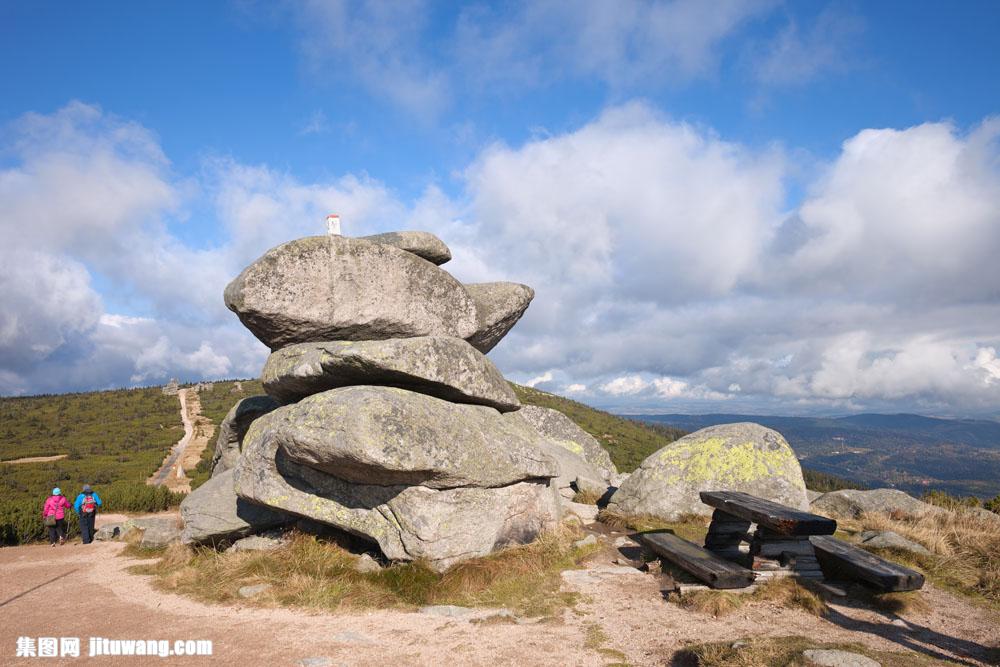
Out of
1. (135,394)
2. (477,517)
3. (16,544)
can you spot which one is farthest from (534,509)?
(135,394)

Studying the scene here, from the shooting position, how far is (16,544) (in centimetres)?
1745

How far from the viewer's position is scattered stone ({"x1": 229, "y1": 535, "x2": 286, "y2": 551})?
40.4 feet

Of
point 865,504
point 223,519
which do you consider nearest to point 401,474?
point 223,519

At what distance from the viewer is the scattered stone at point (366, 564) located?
1072 cm

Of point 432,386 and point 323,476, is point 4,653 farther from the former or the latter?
point 432,386

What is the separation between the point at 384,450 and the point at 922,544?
40.3 ft

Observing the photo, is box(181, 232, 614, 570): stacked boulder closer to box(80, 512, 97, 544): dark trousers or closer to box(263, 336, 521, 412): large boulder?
box(263, 336, 521, 412): large boulder

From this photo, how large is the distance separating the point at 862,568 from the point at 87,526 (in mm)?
20808

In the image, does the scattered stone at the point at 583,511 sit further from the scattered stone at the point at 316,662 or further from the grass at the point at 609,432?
the grass at the point at 609,432

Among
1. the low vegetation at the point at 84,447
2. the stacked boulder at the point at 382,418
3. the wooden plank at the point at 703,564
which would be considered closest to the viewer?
the wooden plank at the point at 703,564

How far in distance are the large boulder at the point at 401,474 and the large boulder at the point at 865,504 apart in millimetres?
10570

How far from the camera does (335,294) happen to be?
14.0 metres

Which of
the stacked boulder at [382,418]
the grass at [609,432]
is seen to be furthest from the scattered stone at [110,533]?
the grass at [609,432]

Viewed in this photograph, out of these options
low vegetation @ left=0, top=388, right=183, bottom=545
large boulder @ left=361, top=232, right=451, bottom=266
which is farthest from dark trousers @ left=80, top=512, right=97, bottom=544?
large boulder @ left=361, top=232, right=451, bottom=266
